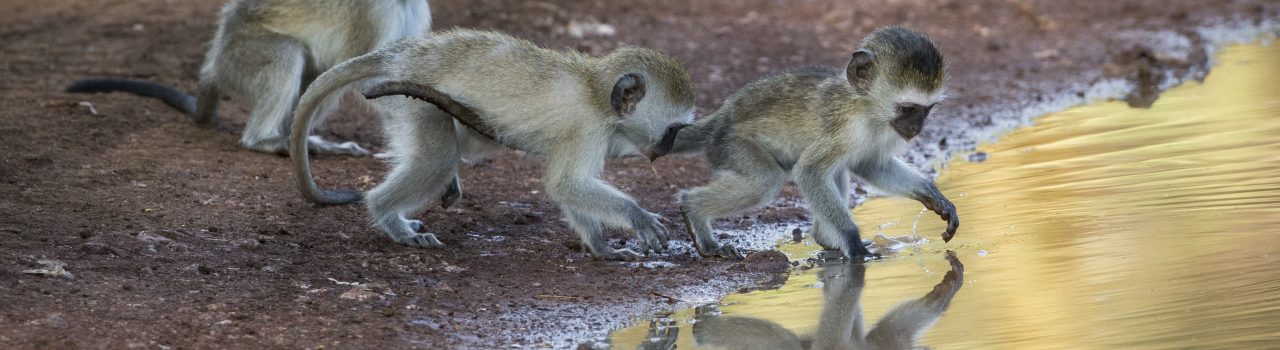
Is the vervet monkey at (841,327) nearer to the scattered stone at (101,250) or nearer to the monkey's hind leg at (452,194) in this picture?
the monkey's hind leg at (452,194)

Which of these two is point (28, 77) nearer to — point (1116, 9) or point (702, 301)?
point (702, 301)

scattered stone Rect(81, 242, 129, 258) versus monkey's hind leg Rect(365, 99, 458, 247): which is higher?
monkey's hind leg Rect(365, 99, 458, 247)

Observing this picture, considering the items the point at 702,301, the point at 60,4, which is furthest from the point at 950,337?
the point at 60,4

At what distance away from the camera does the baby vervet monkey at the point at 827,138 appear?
693 centimetres

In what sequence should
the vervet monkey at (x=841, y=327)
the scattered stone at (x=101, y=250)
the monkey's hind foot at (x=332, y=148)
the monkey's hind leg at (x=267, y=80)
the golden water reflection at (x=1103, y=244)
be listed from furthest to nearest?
the monkey's hind foot at (x=332, y=148), the monkey's hind leg at (x=267, y=80), the scattered stone at (x=101, y=250), the vervet monkey at (x=841, y=327), the golden water reflection at (x=1103, y=244)

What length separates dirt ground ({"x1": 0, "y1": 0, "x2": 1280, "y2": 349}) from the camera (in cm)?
580

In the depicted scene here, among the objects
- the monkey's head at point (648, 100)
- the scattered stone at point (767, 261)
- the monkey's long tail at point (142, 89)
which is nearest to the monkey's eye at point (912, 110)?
the scattered stone at point (767, 261)

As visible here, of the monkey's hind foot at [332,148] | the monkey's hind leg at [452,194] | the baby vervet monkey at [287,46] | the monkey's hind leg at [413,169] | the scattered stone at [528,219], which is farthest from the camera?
the monkey's hind foot at [332,148]

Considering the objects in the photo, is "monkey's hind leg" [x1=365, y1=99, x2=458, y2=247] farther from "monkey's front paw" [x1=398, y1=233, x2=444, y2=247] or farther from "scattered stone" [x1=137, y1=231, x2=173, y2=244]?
"scattered stone" [x1=137, y1=231, x2=173, y2=244]

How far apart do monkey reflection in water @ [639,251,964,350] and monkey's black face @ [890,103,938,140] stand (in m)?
0.99

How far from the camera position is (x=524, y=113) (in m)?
7.11

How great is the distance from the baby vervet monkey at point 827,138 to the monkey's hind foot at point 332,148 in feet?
9.24

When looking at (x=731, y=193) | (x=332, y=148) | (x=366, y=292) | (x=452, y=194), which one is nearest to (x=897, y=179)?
(x=731, y=193)

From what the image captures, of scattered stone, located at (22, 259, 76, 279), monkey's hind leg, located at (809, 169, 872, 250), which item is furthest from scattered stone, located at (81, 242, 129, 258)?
monkey's hind leg, located at (809, 169, 872, 250)
